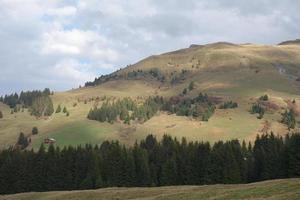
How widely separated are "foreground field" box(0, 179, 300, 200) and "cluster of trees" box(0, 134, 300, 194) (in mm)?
41022

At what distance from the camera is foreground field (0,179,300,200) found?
185 feet

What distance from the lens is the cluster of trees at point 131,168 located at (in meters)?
125

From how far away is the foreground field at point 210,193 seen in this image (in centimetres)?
5647

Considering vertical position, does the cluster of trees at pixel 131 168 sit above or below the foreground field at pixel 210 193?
below

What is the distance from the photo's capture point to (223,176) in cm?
12369

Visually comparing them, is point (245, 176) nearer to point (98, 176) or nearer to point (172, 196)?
point (98, 176)

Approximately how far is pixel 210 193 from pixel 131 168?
67004 millimetres

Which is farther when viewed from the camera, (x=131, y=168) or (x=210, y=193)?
(x=131, y=168)

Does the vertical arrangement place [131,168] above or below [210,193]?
below

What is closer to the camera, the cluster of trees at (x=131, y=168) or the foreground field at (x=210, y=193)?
the foreground field at (x=210, y=193)

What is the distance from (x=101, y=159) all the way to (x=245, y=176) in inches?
1649

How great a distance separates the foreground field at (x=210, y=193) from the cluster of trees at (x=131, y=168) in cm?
4102

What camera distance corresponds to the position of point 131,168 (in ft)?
430

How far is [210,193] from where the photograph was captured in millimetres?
65750
